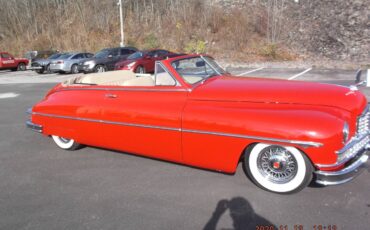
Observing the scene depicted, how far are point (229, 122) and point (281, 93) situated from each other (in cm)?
74

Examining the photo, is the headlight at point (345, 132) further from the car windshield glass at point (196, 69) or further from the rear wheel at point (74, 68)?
the rear wheel at point (74, 68)

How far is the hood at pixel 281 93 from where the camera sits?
3.62 meters

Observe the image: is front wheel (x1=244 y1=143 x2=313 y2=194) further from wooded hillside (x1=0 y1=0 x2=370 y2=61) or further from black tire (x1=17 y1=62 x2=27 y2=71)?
black tire (x1=17 y1=62 x2=27 y2=71)

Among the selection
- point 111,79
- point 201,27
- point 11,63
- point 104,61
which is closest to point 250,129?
point 111,79

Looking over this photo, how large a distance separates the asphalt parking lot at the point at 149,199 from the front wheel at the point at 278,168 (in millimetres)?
119

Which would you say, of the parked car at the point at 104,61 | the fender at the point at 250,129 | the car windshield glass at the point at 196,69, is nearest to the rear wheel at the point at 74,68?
the parked car at the point at 104,61

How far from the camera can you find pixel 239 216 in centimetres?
325

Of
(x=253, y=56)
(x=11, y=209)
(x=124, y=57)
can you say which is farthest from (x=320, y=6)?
(x=11, y=209)

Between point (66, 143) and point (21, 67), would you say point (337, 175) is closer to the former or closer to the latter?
point (66, 143)

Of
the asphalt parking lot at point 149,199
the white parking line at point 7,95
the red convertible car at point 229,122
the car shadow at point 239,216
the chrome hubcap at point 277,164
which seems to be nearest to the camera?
the car shadow at point 239,216

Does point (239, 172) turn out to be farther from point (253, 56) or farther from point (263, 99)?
point (253, 56)

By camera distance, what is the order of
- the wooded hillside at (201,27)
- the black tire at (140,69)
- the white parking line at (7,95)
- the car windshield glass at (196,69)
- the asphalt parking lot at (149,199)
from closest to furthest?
the asphalt parking lot at (149,199) < the car windshield glass at (196,69) < the white parking line at (7,95) < the black tire at (140,69) < the wooded hillside at (201,27)

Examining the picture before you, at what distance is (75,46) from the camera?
3092 cm

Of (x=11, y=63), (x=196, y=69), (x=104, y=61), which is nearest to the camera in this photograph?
(x=196, y=69)
